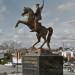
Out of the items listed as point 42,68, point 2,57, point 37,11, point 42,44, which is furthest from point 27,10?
point 2,57

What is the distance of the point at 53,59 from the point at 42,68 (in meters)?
0.89

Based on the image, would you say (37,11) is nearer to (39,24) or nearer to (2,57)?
(39,24)

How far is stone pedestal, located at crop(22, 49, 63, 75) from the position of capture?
20.6 m

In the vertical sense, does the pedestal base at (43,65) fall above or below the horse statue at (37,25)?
below

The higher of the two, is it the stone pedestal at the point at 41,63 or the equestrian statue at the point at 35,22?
the equestrian statue at the point at 35,22

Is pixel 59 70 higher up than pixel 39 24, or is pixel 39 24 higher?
pixel 39 24

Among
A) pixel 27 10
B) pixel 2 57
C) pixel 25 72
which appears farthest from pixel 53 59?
pixel 2 57

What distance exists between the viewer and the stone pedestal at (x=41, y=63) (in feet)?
67.5

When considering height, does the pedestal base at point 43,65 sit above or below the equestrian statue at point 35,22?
below

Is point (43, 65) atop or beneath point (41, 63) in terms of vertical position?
beneath

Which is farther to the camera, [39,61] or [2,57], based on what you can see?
[2,57]

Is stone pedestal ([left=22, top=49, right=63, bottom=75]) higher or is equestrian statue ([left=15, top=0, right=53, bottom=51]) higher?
equestrian statue ([left=15, top=0, right=53, bottom=51])

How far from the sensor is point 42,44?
21672 mm

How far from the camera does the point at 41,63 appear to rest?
2052 cm
